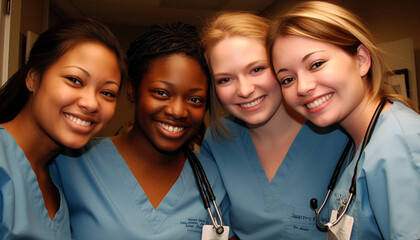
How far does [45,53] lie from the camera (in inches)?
40.4

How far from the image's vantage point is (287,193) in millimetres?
1286

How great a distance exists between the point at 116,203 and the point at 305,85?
0.72m

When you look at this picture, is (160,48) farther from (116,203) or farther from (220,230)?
(220,230)

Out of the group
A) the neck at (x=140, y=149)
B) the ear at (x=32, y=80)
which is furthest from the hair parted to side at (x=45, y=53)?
the neck at (x=140, y=149)

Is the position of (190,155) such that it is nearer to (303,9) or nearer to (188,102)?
(188,102)

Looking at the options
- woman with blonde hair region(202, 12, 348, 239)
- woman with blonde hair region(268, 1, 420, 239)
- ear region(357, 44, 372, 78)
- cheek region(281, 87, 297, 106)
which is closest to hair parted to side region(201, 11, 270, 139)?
woman with blonde hair region(202, 12, 348, 239)

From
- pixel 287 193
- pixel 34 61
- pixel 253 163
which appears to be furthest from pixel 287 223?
pixel 34 61

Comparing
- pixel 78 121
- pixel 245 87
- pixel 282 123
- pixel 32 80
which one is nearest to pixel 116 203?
pixel 78 121

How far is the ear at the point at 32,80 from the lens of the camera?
1027mm

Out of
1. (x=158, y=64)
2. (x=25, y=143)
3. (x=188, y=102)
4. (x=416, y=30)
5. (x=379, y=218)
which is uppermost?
(x=416, y=30)

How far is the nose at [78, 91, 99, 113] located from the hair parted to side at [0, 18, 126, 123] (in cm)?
13

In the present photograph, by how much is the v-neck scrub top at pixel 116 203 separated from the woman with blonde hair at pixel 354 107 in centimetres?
45

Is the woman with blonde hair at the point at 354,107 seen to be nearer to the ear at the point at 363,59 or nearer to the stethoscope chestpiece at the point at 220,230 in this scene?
the ear at the point at 363,59

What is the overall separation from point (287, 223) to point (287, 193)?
0.36ft
